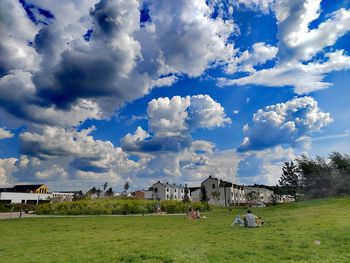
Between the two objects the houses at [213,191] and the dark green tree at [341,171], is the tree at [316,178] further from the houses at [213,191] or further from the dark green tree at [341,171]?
the houses at [213,191]

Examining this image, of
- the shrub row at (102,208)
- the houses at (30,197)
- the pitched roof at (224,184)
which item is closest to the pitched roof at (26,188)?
the houses at (30,197)

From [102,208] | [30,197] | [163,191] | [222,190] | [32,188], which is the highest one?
[32,188]

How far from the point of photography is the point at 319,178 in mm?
59031

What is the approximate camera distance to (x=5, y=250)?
13.9 m

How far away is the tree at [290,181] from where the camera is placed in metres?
69.0

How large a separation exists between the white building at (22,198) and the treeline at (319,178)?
Answer: 68434mm

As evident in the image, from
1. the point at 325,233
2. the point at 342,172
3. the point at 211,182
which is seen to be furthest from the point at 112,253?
the point at 211,182

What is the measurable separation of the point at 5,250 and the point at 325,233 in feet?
52.5

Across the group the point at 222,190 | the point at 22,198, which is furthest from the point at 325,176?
the point at 22,198

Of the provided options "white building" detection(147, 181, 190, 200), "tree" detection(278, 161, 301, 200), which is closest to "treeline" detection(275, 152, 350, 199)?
"tree" detection(278, 161, 301, 200)

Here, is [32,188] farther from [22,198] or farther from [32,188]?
[22,198]

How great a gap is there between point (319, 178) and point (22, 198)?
84282 mm

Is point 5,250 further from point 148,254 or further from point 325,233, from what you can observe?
point 325,233

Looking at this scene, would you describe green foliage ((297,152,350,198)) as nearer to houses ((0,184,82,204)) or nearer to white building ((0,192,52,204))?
houses ((0,184,82,204))
